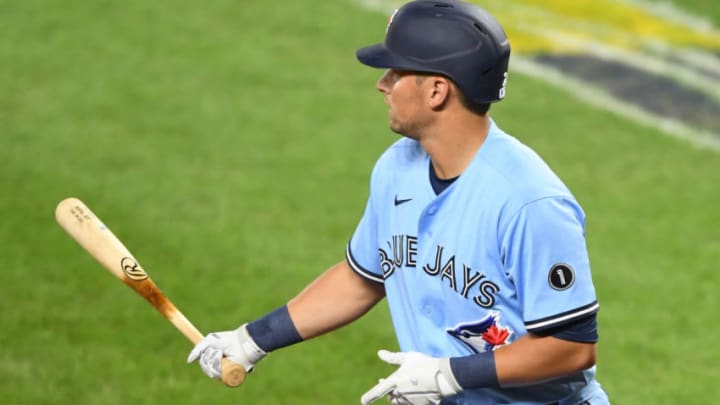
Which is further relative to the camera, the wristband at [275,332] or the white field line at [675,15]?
the white field line at [675,15]

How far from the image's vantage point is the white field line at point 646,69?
11289mm

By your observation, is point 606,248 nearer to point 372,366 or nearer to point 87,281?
point 372,366

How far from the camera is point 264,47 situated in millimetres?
12164

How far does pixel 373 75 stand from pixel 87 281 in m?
4.18

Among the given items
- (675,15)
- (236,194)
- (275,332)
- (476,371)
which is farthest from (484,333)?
(675,15)

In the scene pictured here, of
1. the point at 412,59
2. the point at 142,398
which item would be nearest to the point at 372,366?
the point at 142,398

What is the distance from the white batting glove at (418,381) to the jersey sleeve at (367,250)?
0.46 meters

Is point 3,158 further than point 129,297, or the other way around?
point 3,158

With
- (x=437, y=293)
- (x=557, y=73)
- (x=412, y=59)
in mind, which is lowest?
(x=557, y=73)

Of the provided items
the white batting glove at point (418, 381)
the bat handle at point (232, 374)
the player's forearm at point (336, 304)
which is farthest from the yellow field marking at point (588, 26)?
the white batting glove at point (418, 381)

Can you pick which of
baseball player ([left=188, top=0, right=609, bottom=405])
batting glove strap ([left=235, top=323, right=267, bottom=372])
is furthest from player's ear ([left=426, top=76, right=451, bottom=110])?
batting glove strap ([left=235, top=323, right=267, bottom=372])

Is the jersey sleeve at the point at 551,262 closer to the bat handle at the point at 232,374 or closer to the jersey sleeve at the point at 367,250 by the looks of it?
the jersey sleeve at the point at 367,250

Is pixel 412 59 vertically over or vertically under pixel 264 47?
over

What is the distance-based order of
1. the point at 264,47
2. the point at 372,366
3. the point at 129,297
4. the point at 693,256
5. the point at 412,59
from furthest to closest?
1. the point at 264,47
2. the point at 693,256
3. the point at 129,297
4. the point at 372,366
5. the point at 412,59
